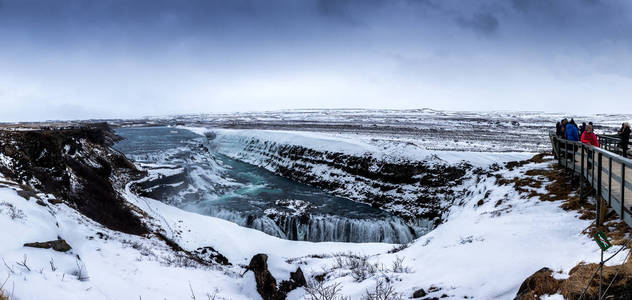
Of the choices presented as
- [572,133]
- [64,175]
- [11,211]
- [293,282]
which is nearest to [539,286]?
[293,282]

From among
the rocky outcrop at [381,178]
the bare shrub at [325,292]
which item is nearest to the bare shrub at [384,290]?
the bare shrub at [325,292]

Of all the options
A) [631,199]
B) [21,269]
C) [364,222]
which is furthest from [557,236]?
[364,222]

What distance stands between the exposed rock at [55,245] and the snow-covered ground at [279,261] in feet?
0.67

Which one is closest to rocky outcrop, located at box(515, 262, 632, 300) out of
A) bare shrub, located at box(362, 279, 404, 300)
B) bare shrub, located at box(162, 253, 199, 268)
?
bare shrub, located at box(362, 279, 404, 300)

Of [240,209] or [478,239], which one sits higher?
[478,239]

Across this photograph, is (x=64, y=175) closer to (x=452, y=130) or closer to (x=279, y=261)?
(x=279, y=261)

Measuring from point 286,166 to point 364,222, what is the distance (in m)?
17.3

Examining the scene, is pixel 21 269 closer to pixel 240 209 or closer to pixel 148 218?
pixel 148 218

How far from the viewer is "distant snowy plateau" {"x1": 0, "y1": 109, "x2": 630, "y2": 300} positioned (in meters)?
7.12

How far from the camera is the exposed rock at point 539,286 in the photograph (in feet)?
17.5

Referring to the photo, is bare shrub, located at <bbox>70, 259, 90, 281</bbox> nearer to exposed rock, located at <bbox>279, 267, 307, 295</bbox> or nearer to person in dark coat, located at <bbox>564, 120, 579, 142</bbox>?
exposed rock, located at <bbox>279, 267, 307, 295</bbox>

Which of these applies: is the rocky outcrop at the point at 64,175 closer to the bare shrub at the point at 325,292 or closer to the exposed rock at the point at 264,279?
the exposed rock at the point at 264,279

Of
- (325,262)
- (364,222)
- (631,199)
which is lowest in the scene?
(364,222)

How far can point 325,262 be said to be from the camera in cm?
1188
